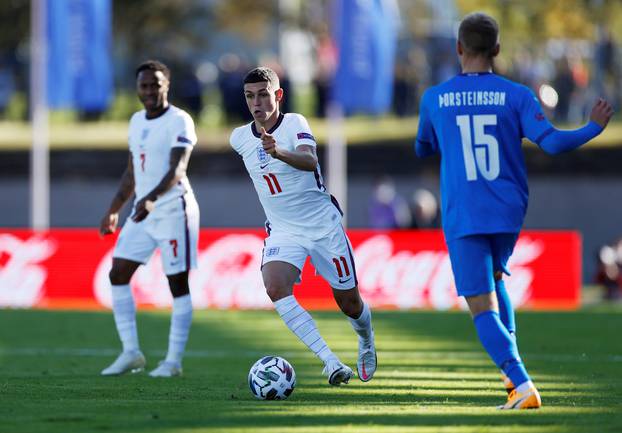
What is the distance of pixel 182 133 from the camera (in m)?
11.1

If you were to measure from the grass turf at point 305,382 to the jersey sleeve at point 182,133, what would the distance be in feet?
6.04

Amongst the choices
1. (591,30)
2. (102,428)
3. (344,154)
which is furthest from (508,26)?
(102,428)

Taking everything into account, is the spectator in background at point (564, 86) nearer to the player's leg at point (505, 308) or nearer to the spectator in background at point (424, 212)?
the spectator in background at point (424, 212)

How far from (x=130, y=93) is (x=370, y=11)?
1612 cm

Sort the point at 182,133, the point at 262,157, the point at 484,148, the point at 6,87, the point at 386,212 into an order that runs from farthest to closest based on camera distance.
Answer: the point at 6,87
the point at 386,212
the point at 182,133
the point at 262,157
the point at 484,148

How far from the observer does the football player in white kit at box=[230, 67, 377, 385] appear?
9320mm

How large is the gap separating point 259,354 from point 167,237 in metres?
3.08

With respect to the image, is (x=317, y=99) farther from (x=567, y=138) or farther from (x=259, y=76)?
(x=567, y=138)

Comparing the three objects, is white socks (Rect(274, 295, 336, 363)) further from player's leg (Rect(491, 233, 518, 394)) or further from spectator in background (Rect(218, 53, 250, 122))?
spectator in background (Rect(218, 53, 250, 122))

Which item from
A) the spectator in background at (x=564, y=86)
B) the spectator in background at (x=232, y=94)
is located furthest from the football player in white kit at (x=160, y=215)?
the spectator in background at (x=232, y=94)

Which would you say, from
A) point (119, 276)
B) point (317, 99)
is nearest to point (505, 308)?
point (119, 276)

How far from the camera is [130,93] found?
1624 inches

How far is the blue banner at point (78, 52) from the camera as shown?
85.8 feet

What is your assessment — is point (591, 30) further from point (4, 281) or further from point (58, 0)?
point (4, 281)
